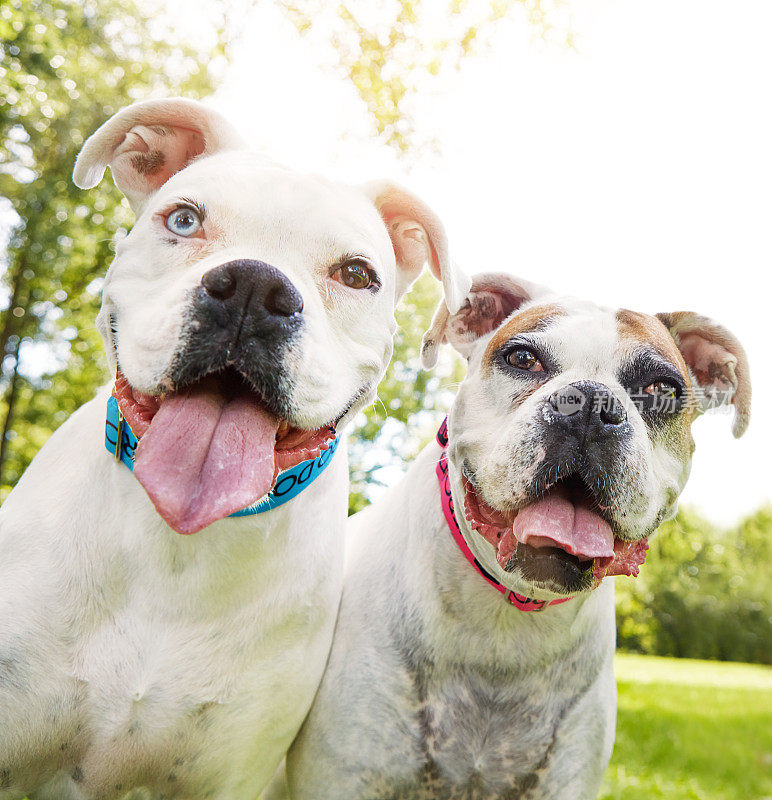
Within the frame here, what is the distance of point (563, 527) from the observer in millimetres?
2723

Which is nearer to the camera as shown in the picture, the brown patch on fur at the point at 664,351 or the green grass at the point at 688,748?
the brown patch on fur at the point at 664,351

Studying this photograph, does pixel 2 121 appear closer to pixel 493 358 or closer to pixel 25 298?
pixel 25 298

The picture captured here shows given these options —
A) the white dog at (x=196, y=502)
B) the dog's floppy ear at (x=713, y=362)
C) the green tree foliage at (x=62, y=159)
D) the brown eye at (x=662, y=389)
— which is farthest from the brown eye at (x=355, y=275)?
the green tree foliage at (x=62, y=159)

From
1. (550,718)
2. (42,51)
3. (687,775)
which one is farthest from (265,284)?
(42,51)

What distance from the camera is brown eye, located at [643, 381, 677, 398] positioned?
3066 millimetres

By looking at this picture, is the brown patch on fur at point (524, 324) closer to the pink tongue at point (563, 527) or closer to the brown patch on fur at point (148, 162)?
the pink tongue at point (563, 527)

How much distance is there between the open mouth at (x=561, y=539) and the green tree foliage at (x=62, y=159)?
13325 mm

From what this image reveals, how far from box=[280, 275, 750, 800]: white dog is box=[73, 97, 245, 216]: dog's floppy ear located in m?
1.43

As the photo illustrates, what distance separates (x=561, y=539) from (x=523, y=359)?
81cm

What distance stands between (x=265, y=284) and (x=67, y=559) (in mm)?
1197

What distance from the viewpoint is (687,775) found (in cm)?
705

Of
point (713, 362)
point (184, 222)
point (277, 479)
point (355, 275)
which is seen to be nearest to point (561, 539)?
point (277, 479)

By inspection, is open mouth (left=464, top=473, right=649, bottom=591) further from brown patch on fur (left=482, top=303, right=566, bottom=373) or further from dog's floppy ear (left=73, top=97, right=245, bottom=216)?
dog's floppy ear (left=73, top=97, right=245, bottom=216)

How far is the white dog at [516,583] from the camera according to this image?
8.96 ft
